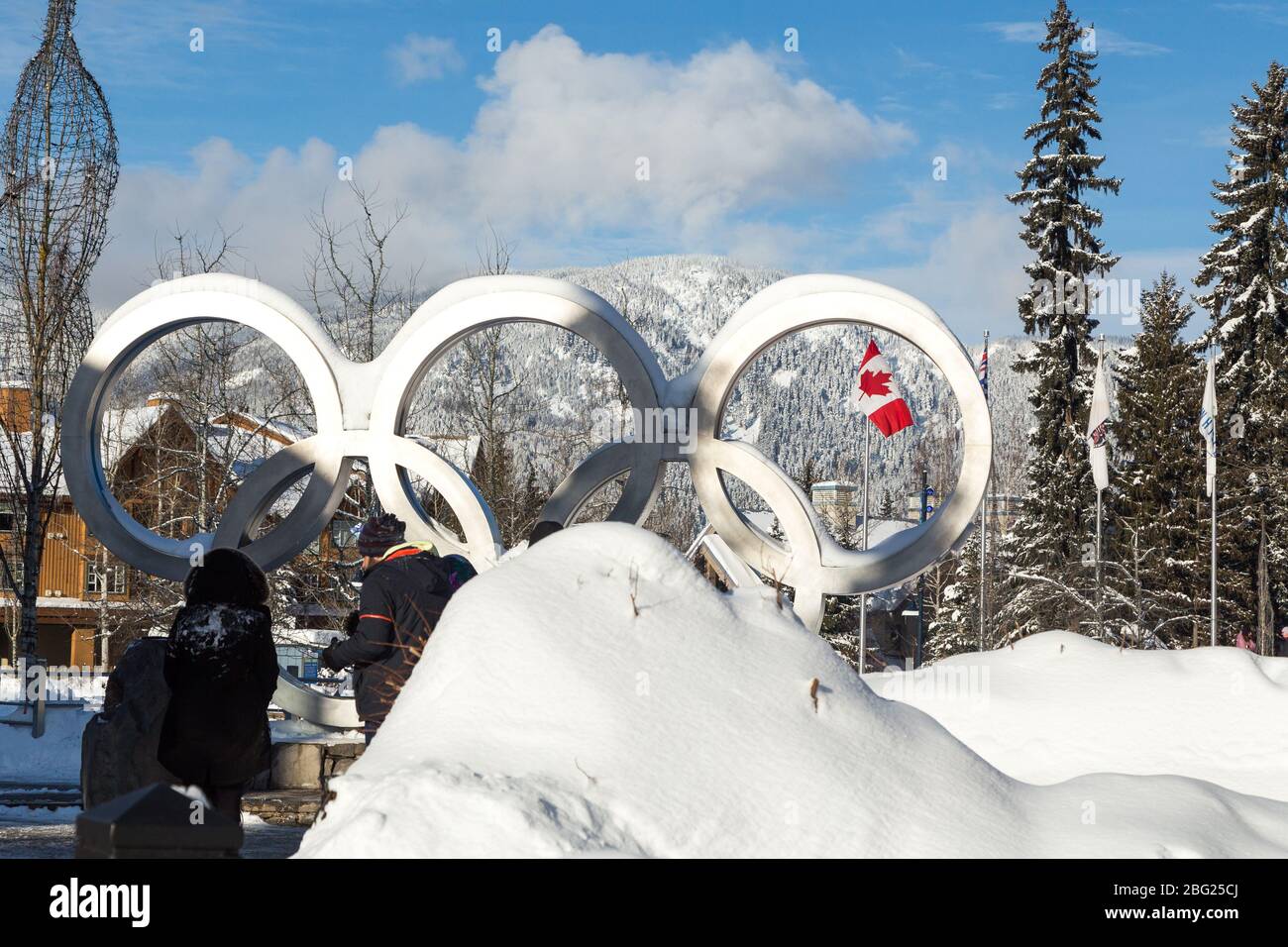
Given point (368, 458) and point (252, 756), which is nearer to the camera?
point (252, 756)

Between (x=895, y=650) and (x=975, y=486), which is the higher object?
(x=975, y=486)

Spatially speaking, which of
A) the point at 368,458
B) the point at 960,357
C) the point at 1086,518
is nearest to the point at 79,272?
the point at 368,458

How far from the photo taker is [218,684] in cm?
556

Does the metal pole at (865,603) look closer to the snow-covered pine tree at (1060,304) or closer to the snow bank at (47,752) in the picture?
the snow-covered pine tree at (1060,304)

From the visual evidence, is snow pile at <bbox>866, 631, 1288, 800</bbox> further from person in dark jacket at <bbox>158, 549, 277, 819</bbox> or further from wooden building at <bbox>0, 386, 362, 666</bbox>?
wooden building at <bbox>0, 386, 362, 666</bbox>

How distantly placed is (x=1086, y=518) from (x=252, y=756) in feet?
105

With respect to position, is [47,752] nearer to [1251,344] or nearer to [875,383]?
[875,383]

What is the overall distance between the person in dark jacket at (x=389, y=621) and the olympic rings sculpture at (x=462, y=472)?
4.51 metres

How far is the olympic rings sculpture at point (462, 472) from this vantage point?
11453 mm

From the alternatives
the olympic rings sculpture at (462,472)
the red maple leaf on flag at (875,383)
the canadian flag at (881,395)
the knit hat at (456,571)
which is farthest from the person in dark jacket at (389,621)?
the red maple leaf on flag at (875,383)

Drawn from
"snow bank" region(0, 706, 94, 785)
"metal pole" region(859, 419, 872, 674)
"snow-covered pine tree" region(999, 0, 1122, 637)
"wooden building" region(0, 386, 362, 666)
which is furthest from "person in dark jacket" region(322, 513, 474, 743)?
"snow-covered pine tree" region(999, 0, 1122, 637)

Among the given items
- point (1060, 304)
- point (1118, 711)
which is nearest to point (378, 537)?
point (1118, 711)
